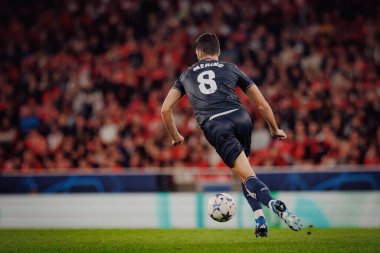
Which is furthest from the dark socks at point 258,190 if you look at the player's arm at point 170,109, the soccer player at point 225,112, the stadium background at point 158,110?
the stadium background at point 158,110

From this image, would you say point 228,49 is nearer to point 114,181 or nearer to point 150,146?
point 150,146

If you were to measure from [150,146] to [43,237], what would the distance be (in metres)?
6.36

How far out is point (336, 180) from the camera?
13.4 metres

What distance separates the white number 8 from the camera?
815cm

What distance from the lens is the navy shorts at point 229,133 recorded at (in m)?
7.94

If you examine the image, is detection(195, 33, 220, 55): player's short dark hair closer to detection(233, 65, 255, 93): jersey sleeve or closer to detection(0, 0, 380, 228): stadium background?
detection(233, 65, 255, 93): jersey sleeve

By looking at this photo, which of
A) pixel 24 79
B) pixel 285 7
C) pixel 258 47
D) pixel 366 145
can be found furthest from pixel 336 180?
pixel 24 79

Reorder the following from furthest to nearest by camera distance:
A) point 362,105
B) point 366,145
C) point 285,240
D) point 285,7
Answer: point 285,7, point 362,105, point 366,145, point 285,240

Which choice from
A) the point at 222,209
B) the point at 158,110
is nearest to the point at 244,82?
the point at 222,209

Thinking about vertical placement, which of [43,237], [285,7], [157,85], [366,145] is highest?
[285,7]

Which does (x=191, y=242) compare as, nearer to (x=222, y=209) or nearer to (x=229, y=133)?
(x=222, y=209)

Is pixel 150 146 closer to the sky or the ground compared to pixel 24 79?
closer to the ground

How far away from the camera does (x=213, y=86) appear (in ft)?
26.8

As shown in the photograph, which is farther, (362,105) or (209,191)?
(362,105)
